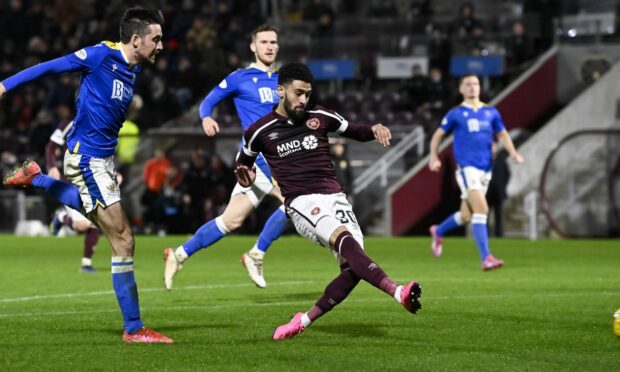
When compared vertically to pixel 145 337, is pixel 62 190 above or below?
above

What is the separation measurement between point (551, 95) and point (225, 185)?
25.5 feet

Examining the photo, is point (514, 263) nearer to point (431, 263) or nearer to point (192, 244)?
point (431, 263)

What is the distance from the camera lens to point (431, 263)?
16500mm

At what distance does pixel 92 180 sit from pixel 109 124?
437mm

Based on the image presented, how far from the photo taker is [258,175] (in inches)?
481

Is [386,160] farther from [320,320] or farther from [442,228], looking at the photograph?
[320,320]

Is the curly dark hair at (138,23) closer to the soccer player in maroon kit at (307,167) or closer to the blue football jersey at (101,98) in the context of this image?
the blue football jersey at (101,98)

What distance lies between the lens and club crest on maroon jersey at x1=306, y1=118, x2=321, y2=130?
29.5 feet

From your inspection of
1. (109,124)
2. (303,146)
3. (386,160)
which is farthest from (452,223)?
(109,124)

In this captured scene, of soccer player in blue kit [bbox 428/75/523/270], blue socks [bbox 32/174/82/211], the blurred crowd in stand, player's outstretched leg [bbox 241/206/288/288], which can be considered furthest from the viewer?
the blurred crowd in stand

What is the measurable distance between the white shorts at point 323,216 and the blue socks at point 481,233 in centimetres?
676

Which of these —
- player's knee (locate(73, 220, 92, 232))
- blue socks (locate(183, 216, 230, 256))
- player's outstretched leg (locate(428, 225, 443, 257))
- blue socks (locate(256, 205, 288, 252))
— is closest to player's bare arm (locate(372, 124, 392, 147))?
blue socks (locate(183, 216, 230, 256))

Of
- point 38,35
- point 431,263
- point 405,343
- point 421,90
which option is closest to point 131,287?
point 405,343

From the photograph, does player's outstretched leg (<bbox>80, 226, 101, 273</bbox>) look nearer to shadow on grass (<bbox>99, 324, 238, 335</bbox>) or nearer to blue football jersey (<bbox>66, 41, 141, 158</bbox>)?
shadow on grass (<bbox>99, 324, 238, 335</bbox>)
